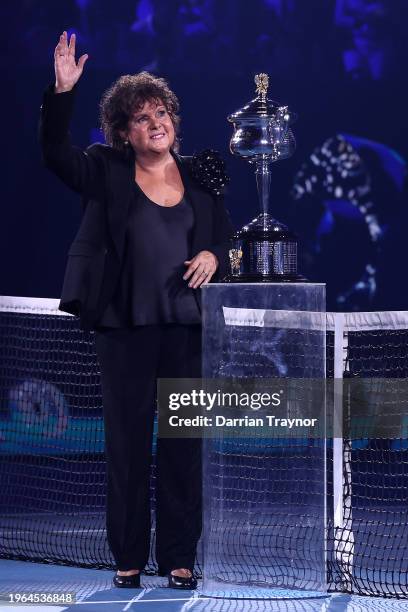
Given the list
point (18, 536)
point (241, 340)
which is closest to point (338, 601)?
point (241, 340)

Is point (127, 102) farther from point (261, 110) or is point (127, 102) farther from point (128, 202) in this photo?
point (261, 110)

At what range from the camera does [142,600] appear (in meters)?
4.33

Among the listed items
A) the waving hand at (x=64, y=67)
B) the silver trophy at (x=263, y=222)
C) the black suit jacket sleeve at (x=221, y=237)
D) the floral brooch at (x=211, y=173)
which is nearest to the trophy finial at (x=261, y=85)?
the silver trophy at (x=263, y=222)

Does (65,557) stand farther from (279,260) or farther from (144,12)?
(144,12)

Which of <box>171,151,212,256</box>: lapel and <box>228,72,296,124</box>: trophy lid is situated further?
<box>171,151,212,256</box>: lapel

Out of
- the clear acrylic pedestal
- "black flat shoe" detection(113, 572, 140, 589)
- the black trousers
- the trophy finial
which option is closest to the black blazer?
the black trousers

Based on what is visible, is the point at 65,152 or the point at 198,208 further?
the point at 198,208

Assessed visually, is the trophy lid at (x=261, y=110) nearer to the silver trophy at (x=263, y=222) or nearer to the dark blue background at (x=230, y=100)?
the silver trophy at (x=263, y=222)

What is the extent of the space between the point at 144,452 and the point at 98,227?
0.75 m

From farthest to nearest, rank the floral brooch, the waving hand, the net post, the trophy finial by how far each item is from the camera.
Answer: the net post < the floral brooch < the trophy finial < the waving hand

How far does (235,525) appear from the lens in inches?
171

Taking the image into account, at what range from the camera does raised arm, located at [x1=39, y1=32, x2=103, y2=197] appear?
4.20 m

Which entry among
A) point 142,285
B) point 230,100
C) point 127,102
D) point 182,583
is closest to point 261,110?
point 127,102

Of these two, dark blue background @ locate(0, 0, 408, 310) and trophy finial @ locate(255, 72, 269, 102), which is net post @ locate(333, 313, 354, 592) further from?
dark blue background @ locate(0, 0, 408, 310)
